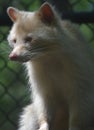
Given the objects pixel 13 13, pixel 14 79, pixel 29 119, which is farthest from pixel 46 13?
pixel 14 79

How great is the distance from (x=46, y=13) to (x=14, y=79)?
1.01 m

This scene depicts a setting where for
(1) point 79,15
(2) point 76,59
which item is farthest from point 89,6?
(2) point 76,59

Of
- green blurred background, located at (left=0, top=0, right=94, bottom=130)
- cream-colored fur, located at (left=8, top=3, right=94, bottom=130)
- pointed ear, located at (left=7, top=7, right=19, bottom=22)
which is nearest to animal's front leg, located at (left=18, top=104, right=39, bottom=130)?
cream-colored fur, located at (left=8, top=3, right=94, bottom=130)

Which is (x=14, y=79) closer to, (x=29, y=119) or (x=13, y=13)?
(x=29, y=119)

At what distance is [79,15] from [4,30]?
54 centimetres

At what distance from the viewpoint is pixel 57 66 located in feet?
21.3

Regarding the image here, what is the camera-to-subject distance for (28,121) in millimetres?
6809

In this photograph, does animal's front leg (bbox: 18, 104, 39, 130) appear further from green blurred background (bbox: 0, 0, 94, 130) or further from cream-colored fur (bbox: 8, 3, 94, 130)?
green blurred background (bbox: 0, 0, 94, 130)

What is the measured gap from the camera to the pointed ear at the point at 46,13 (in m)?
6.37

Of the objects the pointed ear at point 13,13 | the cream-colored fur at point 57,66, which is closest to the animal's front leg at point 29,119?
the cream-colored fur at point 57,66

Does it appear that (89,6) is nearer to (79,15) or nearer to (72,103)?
(79,15)

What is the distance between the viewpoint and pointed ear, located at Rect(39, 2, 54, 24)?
251 inches

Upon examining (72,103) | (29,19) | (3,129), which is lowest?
(3,129)

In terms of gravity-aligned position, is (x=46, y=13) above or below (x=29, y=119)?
above
